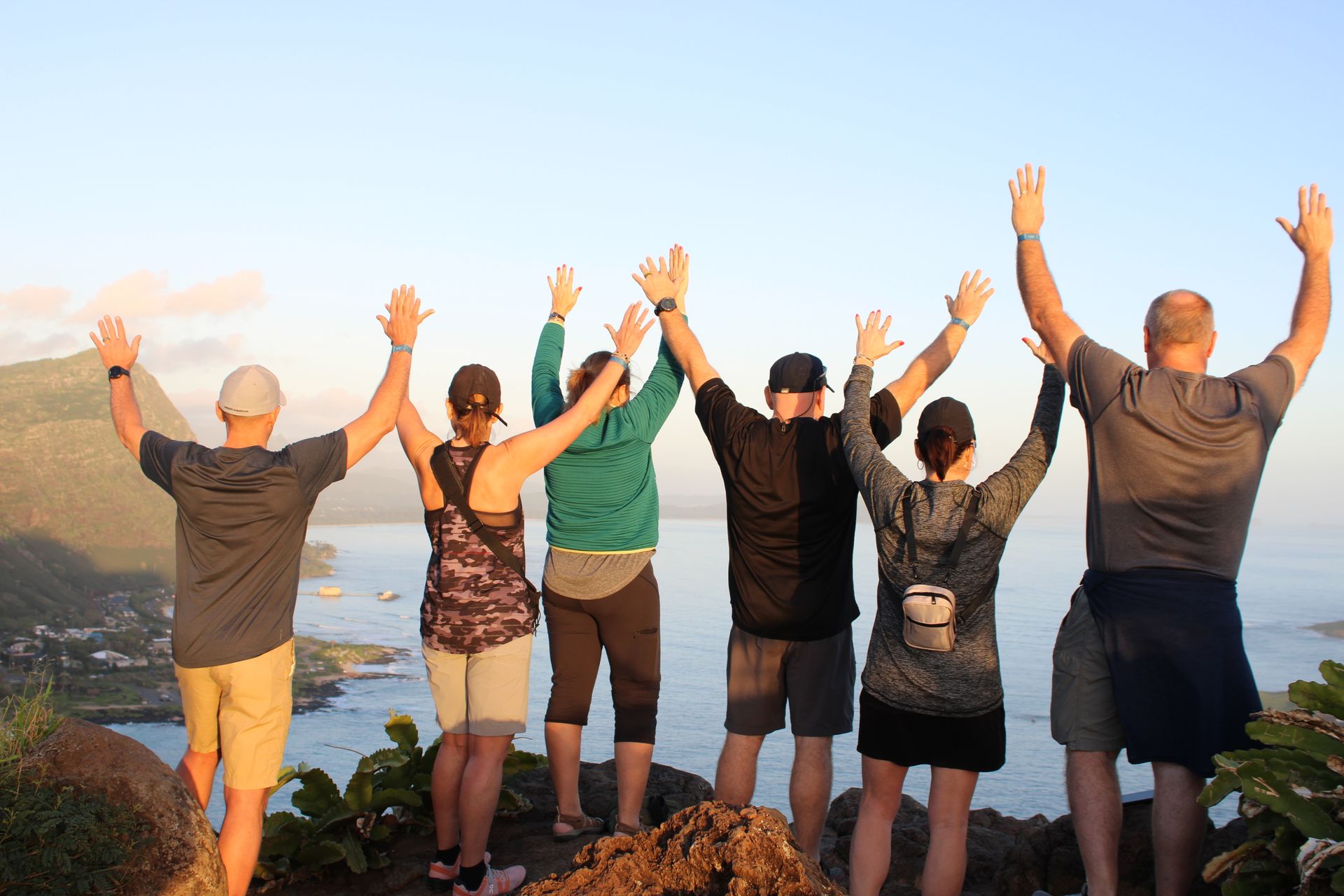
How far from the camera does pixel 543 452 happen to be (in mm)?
4570

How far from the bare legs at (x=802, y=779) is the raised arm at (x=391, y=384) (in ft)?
7.07

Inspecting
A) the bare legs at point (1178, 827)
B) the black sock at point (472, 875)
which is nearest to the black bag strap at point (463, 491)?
the black sock at point (472, 875)

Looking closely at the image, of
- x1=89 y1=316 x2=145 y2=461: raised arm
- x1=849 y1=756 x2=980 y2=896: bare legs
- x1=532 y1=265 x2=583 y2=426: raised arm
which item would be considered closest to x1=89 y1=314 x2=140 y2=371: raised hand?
x1=89 y1=316 x2=145 y2=461: raised arm

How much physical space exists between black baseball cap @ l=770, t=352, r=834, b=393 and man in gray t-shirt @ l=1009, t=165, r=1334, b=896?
3.92 feet

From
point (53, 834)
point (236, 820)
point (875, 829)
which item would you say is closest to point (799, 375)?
point (875, 829)

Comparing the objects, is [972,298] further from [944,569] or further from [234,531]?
[234,531]

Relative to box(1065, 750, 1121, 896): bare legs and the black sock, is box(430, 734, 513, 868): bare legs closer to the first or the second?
the black sock

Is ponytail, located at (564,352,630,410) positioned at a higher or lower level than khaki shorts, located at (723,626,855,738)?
higher

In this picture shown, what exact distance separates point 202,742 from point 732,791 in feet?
7.88

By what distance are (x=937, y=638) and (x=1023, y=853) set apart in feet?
6.93

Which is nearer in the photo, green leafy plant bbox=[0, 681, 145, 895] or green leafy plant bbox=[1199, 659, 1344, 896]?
green leafy plant bbox=[1199, 659, 1344, 896]

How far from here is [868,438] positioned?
425 cm

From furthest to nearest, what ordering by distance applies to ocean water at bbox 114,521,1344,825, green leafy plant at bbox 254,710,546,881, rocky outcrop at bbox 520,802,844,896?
ocean water at bbox 114,521,1344,825 < green leafy plant at bbox 254,710,546,881 < rocky outcrop at bbox 520,802,844,896

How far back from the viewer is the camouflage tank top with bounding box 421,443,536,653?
4691 millimetres
